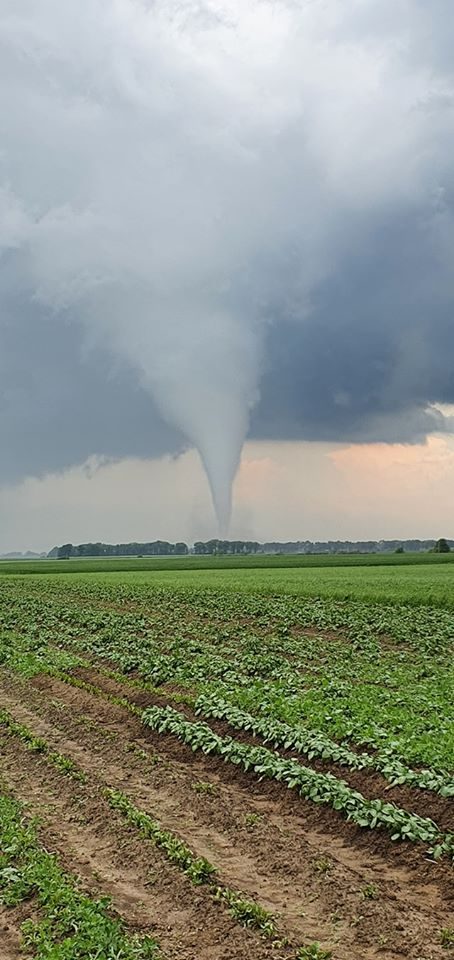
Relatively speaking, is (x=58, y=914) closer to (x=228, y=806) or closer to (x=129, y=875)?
(x=129, y=875)

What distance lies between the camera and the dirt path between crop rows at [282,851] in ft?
25.7

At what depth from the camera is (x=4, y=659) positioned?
85.0ft

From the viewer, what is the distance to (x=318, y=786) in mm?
11438

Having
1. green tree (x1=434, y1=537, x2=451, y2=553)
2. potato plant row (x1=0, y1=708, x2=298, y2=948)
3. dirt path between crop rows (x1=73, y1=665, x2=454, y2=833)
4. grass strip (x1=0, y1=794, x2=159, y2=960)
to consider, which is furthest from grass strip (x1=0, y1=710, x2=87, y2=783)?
green tree (x1=434, y1=537, x2=451, y2=553)

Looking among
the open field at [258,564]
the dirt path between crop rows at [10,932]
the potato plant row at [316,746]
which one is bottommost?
the dirt path between crop rows at [10,932]

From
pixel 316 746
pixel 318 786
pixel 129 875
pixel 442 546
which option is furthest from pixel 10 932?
pixel 442 546

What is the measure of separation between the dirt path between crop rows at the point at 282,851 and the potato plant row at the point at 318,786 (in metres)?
0.18

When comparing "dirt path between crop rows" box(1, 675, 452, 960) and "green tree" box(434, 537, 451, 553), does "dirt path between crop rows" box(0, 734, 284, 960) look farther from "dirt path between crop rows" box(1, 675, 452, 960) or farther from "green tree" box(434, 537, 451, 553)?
"green tree" box(434, 537, 451, 553)

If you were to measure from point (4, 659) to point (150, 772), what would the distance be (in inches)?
553

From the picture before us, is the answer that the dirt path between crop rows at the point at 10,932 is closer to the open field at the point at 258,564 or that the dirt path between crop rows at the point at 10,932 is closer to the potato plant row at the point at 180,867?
the potato plant row at the point at 180,867

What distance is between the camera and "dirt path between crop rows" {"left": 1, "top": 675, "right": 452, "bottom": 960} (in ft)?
25.7

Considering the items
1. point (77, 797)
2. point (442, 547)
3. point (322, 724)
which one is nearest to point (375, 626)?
point (322, 724)

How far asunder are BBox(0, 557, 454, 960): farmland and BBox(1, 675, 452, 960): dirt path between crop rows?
3 cm

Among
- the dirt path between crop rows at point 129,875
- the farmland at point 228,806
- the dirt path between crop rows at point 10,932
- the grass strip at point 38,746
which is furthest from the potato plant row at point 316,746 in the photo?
the dirt path between crop rows at point 10,932
